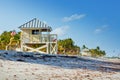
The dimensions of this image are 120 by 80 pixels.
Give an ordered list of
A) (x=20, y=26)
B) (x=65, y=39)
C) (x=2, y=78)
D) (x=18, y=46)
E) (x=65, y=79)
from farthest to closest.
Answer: (x=65, y=39), (x=20, y=26), (x=18, y=46), (x=65, y=79), (x=2, y=78)

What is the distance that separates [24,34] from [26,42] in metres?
1.77

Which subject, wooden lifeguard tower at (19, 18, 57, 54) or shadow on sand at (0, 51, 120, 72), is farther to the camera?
wooden lifeguard tower at (19, 18, 57, 54)

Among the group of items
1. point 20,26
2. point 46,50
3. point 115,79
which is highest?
point 20,26

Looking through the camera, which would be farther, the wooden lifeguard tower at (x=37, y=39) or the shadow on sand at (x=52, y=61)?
the wooden lifeguard tower at (x=37, y=39)

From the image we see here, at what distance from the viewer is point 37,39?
41.0 meters

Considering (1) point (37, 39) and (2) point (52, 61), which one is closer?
(2) point (52, 61)

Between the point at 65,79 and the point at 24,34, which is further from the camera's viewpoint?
the point at 24,34

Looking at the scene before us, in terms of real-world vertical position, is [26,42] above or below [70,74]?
above

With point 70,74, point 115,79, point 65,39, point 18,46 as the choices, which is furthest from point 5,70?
point 65,39

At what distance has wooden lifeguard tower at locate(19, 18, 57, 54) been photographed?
131 ft

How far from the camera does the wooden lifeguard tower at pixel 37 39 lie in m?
39.8

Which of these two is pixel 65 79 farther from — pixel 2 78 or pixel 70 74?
pixel 2 78

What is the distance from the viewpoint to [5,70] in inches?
454

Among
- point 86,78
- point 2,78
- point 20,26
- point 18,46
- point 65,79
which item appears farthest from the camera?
point 20,26
